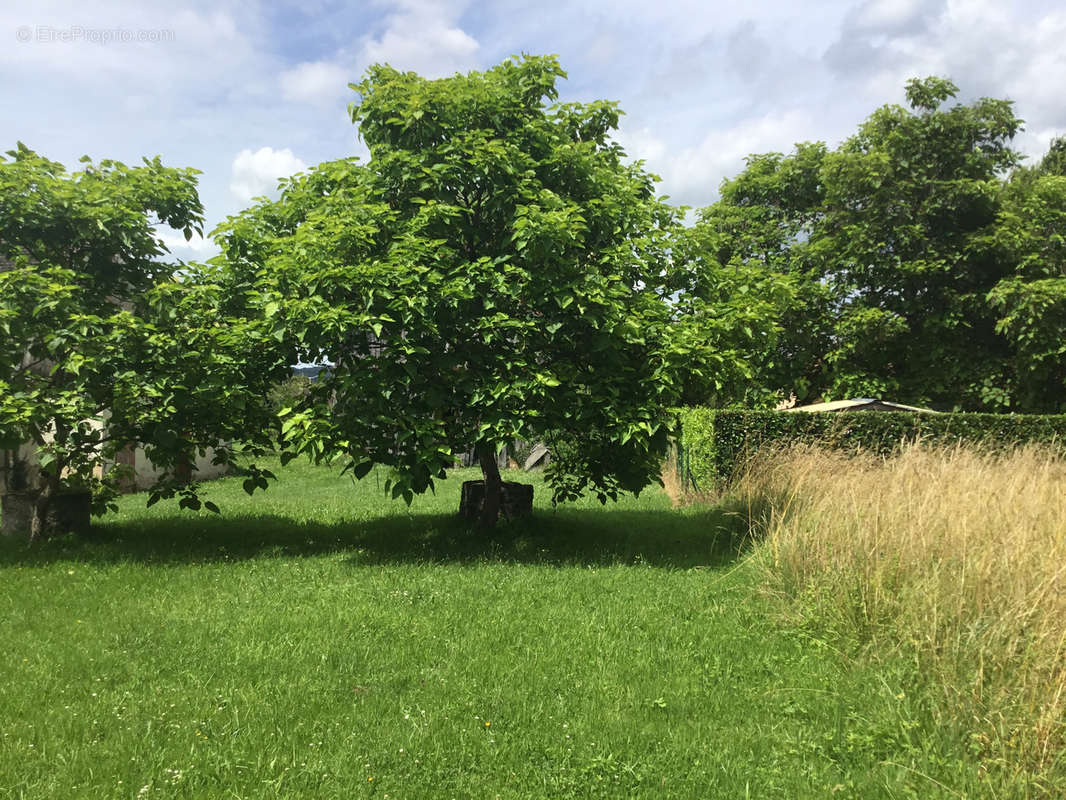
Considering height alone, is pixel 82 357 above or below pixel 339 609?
above

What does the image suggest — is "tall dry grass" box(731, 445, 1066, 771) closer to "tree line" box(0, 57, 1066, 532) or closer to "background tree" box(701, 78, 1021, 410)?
"tree line" box(0, 57, 1066, 532)

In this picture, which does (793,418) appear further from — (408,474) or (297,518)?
(297,518)

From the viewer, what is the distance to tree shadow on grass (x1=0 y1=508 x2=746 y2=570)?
8.09m

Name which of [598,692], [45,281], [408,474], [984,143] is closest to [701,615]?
A: [598,692]

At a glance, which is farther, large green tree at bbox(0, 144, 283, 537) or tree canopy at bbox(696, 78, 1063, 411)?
tree canopy at bbox(696, 78, 1063, 411)

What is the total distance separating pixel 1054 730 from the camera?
129 inches

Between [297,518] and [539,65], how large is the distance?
751cm

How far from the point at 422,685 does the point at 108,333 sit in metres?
6.30

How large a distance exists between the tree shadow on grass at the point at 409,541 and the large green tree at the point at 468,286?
98 centimetres

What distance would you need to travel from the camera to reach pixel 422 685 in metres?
4.40

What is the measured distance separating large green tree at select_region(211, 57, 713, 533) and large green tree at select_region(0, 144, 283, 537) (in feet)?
2.69

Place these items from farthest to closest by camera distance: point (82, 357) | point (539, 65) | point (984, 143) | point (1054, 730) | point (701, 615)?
1. point (984, 143)
2. point (539, 65)
3. point (82, 357)
4. point (701, 615)
5. point (1054, 730)

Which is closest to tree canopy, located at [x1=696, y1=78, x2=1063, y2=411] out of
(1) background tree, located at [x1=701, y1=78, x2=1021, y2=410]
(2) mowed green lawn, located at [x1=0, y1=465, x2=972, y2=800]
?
(1) background tree, located at [x1=701, y1=78, x2=1021, y2=410]

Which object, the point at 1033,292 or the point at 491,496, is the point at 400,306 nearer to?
the point at 491,496
